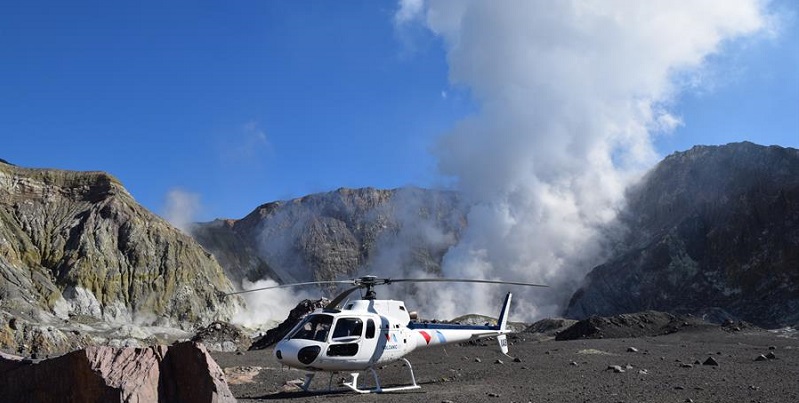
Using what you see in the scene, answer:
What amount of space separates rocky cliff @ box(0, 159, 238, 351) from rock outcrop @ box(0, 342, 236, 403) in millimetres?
68911

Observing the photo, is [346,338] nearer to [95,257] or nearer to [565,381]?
[565,381]

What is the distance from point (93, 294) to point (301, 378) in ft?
239

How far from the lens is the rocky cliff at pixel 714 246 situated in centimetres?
7750

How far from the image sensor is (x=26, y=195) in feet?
284

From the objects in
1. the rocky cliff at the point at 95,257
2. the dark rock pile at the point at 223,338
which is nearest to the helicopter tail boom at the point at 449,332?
the dark rock pile at the point at 223,338

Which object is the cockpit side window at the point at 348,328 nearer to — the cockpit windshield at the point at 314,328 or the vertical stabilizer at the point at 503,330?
the cockpit windshield at the point at 314,328

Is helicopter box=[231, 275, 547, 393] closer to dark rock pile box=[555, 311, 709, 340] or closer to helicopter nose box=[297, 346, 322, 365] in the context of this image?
helicopter nose box=[297, 346, 322, 365]

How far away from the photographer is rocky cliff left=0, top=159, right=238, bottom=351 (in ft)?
254

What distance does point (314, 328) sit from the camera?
16172mm

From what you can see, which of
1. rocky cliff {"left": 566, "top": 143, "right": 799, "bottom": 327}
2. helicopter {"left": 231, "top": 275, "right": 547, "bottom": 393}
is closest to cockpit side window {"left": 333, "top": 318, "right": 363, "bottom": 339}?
helicopter {"left": 231, "top": 275, "right": 547, "bottom": 393}

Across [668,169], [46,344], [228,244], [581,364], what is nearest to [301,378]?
[581,364]

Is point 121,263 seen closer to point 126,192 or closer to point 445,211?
point 126,192

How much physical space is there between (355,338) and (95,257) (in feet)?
262

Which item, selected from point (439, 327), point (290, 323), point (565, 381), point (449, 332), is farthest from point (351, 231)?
point (565, 381)
